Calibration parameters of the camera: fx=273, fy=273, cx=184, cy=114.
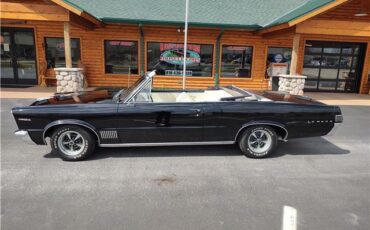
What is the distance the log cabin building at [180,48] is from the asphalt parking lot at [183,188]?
25.3 ft

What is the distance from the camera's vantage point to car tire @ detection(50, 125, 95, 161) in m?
4.30

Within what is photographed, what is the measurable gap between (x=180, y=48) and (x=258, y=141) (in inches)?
339

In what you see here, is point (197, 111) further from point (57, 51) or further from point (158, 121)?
point (57, 51)

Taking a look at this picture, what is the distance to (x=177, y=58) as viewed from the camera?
41.3ft

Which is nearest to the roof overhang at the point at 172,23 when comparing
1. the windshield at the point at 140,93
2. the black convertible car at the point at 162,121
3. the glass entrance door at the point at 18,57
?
the glass entrance door at the point at 18,57

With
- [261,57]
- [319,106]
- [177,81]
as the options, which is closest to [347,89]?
[261,57]

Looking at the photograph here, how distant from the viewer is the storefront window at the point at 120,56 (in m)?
12.3

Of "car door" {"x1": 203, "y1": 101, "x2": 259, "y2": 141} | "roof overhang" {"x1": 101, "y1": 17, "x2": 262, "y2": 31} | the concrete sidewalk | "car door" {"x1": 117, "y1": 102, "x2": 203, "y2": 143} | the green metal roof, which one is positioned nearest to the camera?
"car door" {"x1": 117, "y1": 102, "x2": 203, "y2": 143}

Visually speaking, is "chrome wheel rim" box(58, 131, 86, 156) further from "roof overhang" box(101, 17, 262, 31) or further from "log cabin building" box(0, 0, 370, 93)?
"log cabin building" box(0, 0, 370, 93)

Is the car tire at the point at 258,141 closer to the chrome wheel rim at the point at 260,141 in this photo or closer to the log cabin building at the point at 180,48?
the chrome wheel rim at the point at 260,141

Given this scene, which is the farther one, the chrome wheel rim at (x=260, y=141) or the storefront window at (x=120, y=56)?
the storefront window at (x=120, y=56)

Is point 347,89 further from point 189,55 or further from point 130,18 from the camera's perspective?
point 130,18

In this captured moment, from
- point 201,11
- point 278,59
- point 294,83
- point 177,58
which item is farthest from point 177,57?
point 294,83

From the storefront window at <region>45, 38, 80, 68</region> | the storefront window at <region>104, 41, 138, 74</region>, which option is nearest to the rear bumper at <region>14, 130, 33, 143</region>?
the storefront window at <region>104, 41, 138, 74</region>
